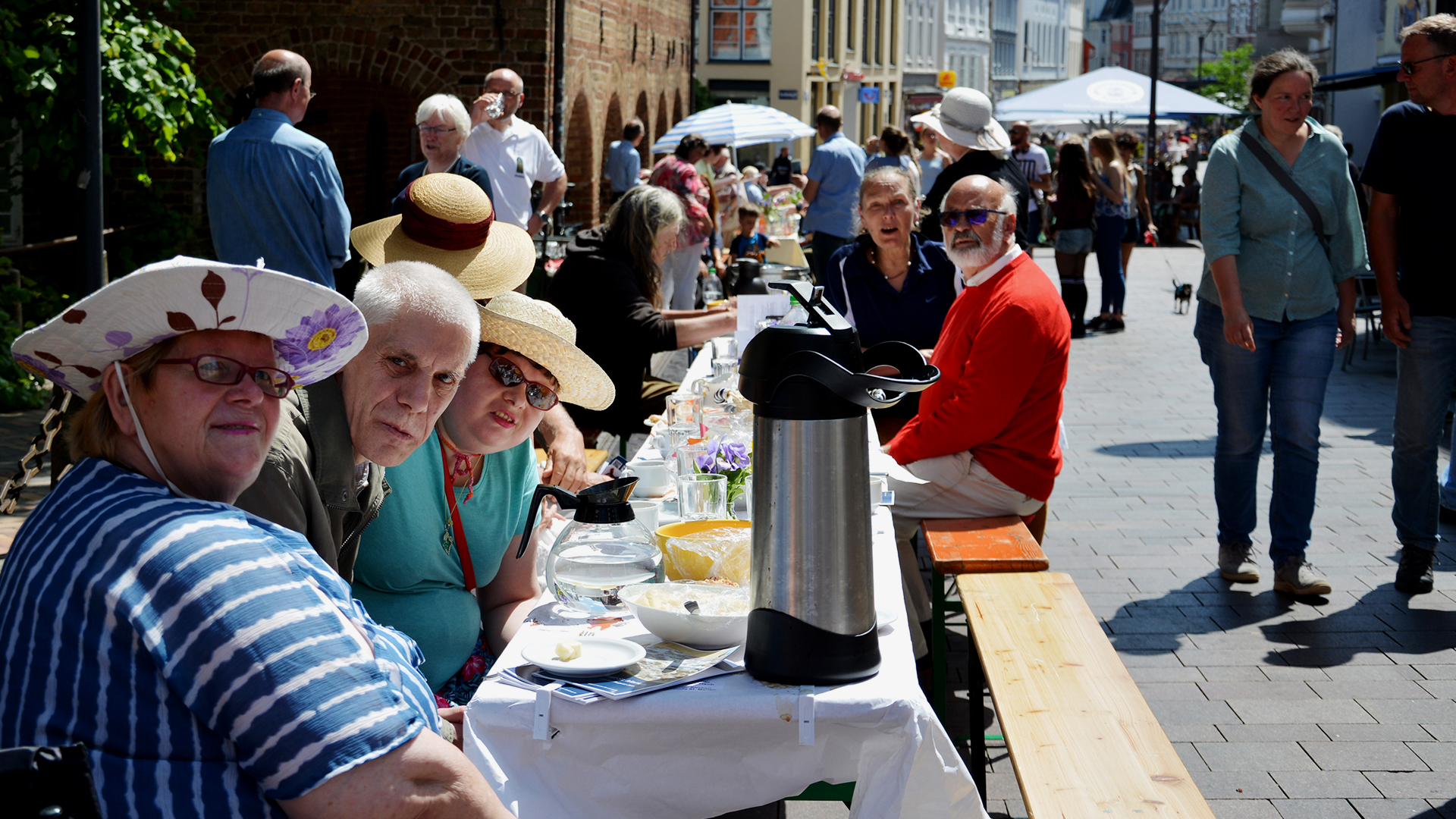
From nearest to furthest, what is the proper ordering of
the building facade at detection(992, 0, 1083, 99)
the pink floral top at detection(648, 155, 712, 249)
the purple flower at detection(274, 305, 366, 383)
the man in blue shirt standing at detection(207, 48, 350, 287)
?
1. the purple flower at detection(274, 305, 366, 383)
2. the man in blue shirt standing at detection(207, 48, 350, 287)
3. the pink floral top at detection(648, 155, 712, 249)
4. the building facade at detection(992, 0, 1083, 99)

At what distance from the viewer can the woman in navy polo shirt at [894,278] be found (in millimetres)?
5660

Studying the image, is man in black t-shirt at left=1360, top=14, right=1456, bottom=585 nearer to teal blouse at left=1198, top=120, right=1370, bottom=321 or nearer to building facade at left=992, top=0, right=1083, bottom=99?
teal blouse at left=1198, top=120, right=1370, bottom=321

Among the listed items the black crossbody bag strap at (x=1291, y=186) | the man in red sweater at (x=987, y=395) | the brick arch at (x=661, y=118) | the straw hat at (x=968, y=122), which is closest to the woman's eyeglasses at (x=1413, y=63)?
the black crossbody bag strap at (x=1291, y=186)

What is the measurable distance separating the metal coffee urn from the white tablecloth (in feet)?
0.24

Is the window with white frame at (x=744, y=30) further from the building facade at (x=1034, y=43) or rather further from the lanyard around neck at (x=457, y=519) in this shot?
the building facade at (x=1034, y=43)

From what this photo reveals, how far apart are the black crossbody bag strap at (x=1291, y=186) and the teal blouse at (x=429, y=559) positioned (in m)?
3.44

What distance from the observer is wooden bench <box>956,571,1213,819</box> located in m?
2.46

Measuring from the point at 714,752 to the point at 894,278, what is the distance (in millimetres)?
3813

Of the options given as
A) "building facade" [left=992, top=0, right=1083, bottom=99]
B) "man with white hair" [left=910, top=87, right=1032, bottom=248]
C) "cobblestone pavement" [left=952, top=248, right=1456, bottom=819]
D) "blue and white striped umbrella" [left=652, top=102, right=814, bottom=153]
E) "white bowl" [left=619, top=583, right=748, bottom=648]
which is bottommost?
"cobblestone pavement" [left=952, top=248, right=1456, bottom=819]

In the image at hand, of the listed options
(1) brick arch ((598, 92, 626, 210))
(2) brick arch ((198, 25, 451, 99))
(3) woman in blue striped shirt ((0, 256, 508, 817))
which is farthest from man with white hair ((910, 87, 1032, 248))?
(1) brick arch ((598, 92, 626, 210))

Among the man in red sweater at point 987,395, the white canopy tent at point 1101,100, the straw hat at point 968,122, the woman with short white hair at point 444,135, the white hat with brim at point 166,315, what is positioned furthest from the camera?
the white canopy tent at point 1101,100

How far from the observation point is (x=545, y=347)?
9.92ft

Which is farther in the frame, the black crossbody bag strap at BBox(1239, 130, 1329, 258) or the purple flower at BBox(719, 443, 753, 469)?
the black crossbody bag strap at BBox(1239, 130, 1329, 258)

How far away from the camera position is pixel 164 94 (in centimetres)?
856
